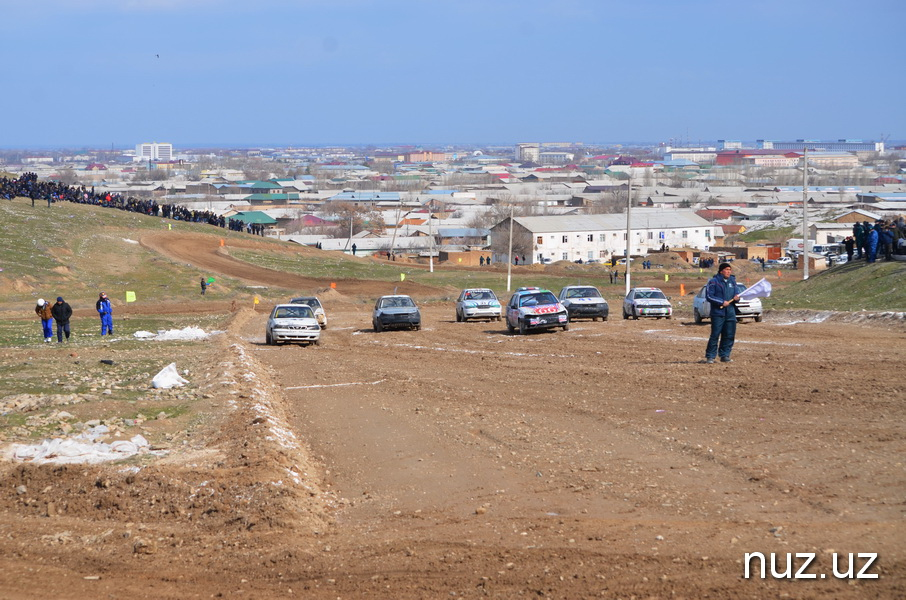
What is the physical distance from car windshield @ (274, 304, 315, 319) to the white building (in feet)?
228

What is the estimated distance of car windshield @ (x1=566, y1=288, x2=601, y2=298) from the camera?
36.8 m

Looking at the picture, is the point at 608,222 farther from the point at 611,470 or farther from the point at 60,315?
the point at 611,470

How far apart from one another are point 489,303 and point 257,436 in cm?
2514

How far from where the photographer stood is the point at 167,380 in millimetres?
20219

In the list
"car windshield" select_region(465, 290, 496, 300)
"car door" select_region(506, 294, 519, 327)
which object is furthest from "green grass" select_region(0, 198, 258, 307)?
"car door" select_region(506, 294, 519, 327)

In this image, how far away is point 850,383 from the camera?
1702cm

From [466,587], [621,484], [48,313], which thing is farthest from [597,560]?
[48,313]

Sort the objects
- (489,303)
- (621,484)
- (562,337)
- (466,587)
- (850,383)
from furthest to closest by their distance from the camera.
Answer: (489,303), (562,337), (850,383), (621,484), (466,587)

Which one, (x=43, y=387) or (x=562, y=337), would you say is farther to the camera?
(x=562, y=337)

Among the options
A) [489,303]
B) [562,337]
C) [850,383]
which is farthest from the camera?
[489,303]

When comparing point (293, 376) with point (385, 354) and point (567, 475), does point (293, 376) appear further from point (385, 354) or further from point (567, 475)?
point (567, 475)

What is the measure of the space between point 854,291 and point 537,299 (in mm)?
12442

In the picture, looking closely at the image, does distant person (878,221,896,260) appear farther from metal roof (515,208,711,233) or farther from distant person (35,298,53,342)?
metal roof (515,208,711,233)

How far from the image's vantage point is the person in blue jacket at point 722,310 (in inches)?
773
